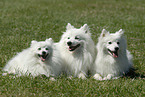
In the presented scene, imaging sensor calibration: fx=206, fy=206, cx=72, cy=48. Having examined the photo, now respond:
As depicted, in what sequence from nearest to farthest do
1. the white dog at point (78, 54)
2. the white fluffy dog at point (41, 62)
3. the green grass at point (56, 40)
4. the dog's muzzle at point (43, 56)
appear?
the green grass at point (56, 40) < the dog's muzzle at point (43, 56) < the white fluffy dog at point (41, 62) < the white dog at point (78, 54)

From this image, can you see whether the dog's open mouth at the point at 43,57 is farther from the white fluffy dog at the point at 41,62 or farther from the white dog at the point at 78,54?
the white dog at the point at 78,54

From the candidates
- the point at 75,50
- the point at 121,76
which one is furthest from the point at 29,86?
the point at 121,76

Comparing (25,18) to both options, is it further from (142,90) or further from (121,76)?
(142,90)

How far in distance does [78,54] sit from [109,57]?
94cm

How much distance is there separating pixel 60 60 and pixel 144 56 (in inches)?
162

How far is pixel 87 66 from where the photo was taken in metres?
6.36

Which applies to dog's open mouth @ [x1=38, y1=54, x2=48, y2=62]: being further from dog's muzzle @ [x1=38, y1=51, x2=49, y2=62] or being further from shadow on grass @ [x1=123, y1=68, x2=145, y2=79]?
shadow on grass @ [x1=123, y1=68, x2=145, y2=79]

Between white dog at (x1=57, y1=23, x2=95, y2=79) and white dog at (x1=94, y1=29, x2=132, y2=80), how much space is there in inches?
10.9

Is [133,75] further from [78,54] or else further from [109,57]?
[78,54]

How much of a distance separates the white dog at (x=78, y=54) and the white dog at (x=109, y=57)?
0.91 ft

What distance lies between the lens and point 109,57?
20.3 feet

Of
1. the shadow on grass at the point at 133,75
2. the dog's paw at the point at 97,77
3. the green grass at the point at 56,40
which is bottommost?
the shadow on grass at the point at 133,75

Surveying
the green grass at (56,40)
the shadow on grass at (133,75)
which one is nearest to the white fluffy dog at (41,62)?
the green grass at (56,40)

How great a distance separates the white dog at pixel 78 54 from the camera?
6.26m
